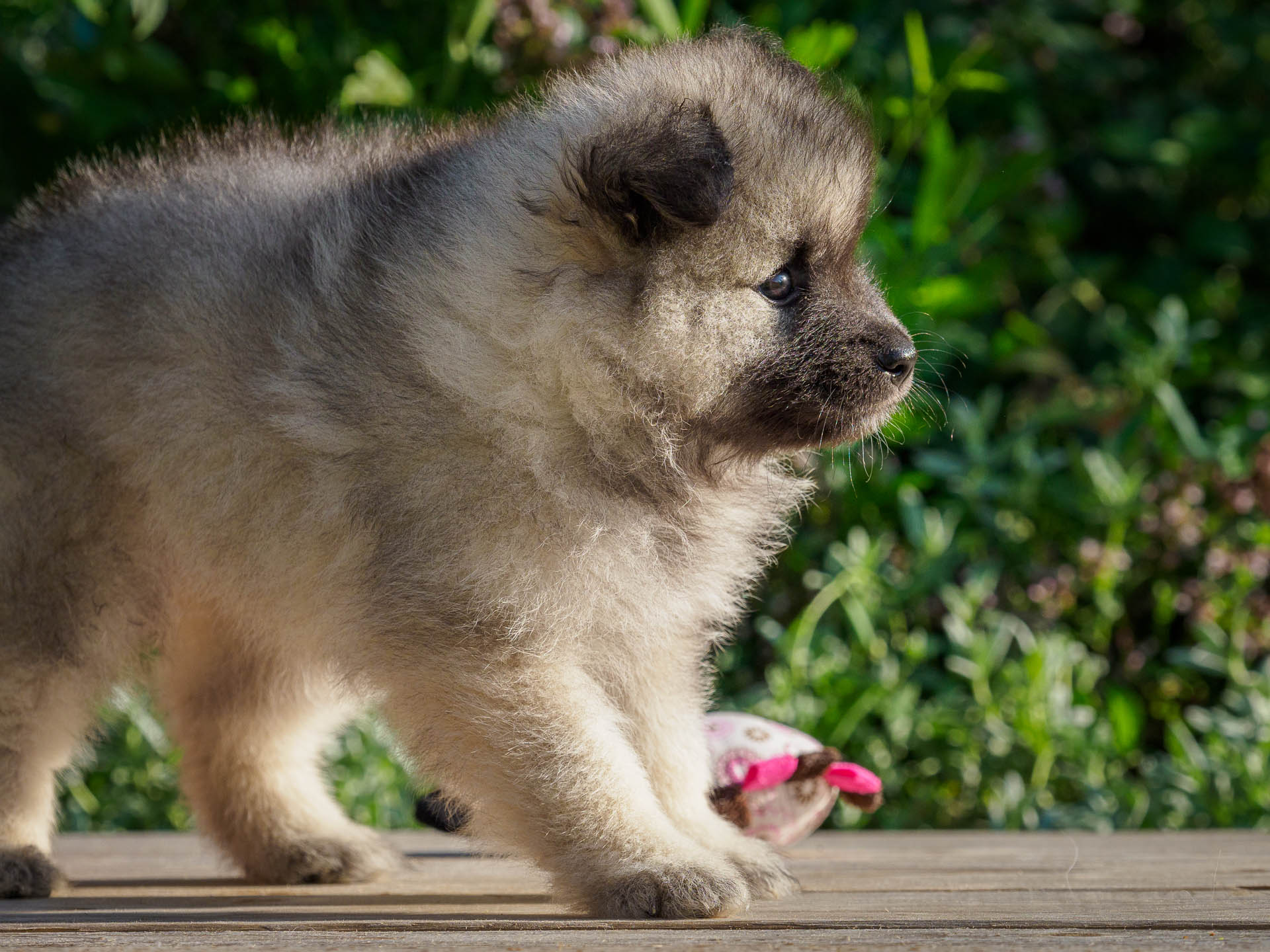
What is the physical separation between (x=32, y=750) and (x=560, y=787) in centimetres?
109

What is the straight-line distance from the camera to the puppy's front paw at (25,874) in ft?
8.41

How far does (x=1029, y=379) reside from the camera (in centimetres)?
519

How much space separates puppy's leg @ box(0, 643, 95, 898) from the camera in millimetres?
2586

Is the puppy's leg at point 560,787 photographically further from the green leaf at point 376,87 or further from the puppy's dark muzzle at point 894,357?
the green leaf at point 376,87

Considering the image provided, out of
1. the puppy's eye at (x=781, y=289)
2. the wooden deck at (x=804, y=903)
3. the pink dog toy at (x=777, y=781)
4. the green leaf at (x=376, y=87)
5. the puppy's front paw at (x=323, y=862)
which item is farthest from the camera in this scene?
the green leaf at (x=376, y=87)

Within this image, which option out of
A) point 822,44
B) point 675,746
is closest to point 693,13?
point 822,44

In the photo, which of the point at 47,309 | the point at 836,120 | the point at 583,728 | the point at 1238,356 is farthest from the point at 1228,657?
the point at 47,309

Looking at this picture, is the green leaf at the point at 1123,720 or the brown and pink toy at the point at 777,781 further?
the green leaf at the point at 1123,720

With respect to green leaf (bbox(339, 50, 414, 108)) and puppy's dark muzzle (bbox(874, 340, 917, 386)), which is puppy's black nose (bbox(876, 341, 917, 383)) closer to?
puppy's dark muzzle (bbox(874, 340, 917, 386))

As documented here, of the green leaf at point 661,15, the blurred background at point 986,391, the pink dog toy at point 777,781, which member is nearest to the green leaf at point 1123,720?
the blurred background at point 986,391

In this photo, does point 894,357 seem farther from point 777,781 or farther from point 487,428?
point 777,781

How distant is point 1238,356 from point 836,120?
2888 millimetres

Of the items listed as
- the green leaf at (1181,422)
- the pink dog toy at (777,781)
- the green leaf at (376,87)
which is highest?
the green leaf at (376,87)

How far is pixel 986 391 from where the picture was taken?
188 inches
